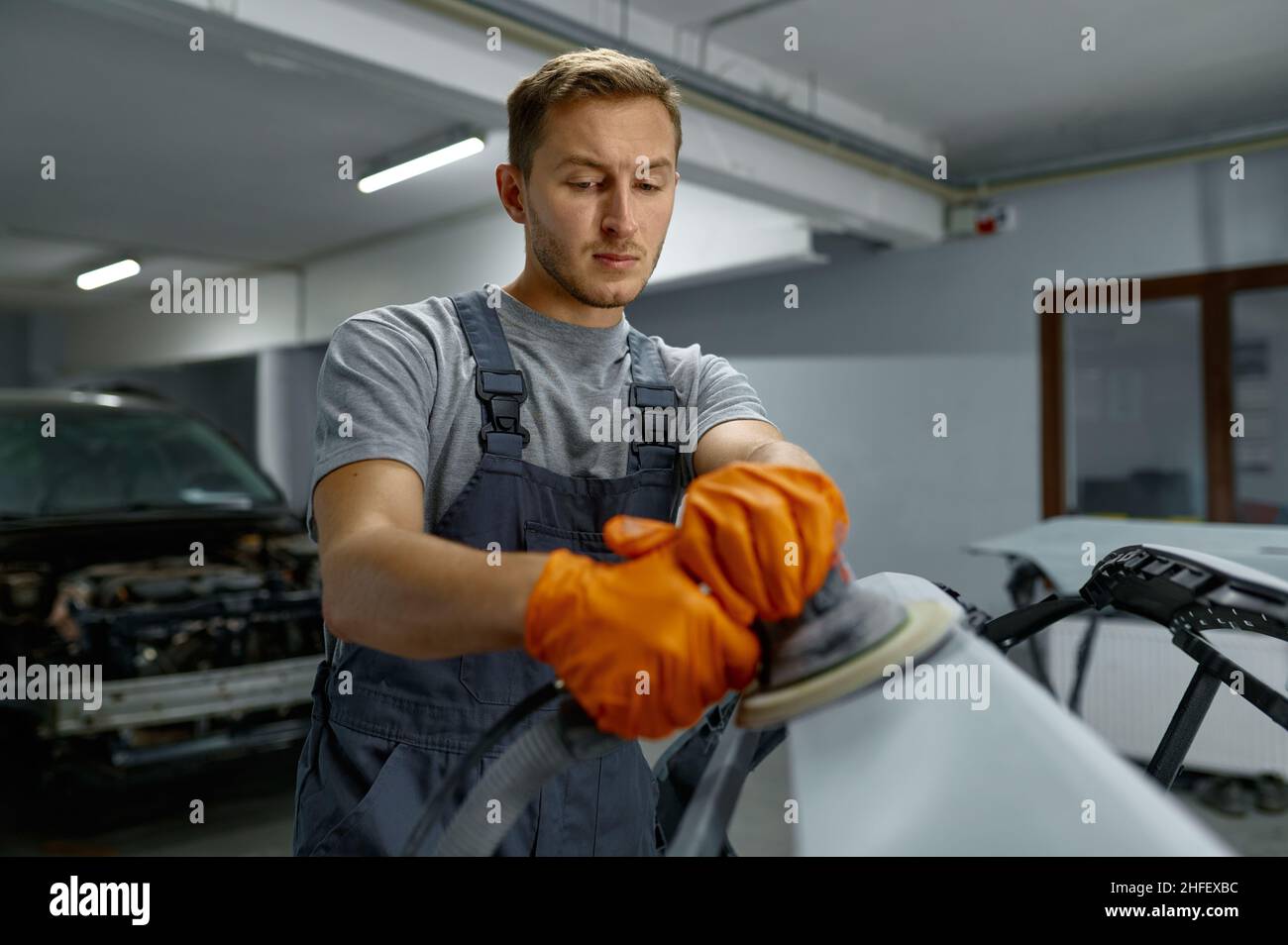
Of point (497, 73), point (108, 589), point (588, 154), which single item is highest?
point (497, 73)

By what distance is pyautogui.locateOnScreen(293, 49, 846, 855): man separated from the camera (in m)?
0.66

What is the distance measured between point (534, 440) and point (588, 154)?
0.27m

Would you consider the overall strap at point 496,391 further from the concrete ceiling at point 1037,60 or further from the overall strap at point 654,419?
the concrete ceiling at point 1037,60

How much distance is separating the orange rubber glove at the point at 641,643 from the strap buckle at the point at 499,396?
335mm

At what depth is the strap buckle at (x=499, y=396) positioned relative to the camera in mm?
851

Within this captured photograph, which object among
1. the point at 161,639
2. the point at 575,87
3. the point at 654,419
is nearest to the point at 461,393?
the point at 654,419

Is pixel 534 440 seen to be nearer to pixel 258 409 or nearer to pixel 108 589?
pixel 108 589

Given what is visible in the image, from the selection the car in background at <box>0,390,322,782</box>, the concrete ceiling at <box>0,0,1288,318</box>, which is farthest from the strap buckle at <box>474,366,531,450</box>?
the car in background at <box>0,390,322,782</box>

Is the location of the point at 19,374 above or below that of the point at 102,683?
above

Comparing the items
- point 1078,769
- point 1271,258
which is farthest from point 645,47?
point 1078,769

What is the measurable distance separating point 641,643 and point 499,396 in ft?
1.30

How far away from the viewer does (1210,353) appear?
3.80 metres

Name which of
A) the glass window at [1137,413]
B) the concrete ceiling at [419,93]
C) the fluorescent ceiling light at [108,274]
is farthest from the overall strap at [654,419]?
the fluorescent ceiling light at [108,274]

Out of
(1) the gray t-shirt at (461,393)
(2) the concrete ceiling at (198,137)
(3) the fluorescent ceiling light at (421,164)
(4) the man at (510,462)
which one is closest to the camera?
(4) the man at (510,462)
